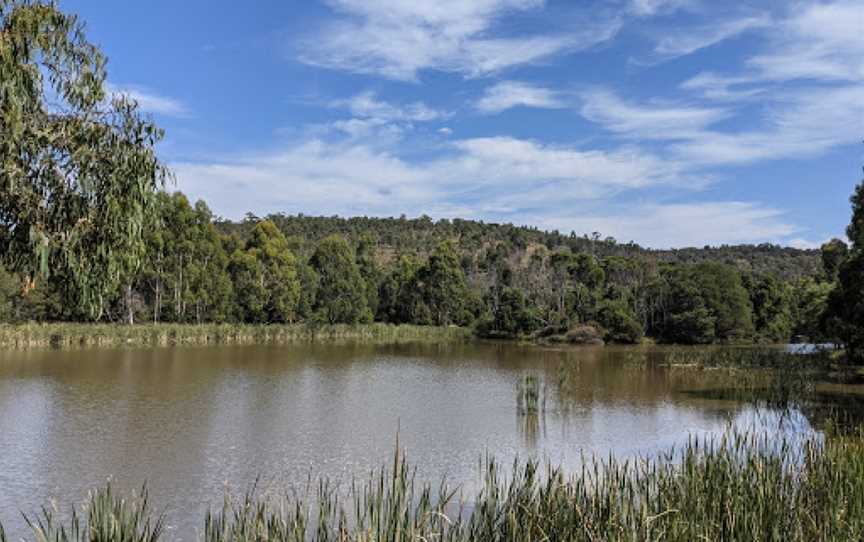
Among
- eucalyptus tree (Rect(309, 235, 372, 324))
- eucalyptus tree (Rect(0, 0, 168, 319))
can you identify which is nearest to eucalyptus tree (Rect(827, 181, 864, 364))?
eucalyptus tree (Rect(0, 0, 168, 319))

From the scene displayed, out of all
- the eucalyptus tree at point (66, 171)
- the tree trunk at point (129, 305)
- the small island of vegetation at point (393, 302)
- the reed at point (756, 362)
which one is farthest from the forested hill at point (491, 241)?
the eucalyptus tree at point (66, 171)

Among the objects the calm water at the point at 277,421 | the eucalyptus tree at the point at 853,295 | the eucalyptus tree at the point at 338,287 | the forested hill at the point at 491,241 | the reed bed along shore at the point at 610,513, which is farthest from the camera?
the forested hill at the point at 491,241

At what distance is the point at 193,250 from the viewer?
4594 centimetres

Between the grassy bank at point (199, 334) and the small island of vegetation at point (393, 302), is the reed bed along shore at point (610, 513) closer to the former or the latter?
the small island of vegetation at point (393, 302)

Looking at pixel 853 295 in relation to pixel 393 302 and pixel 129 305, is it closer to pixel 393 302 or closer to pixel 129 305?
pixel 129 305

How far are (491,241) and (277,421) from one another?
89919mm

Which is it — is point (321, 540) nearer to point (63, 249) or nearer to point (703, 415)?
point (63, 249)

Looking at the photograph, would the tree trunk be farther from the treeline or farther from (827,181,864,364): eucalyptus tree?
(827,181,864,364): eucalyptus tree

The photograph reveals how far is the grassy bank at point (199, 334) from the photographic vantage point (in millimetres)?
36312

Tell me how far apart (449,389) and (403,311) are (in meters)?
38.8

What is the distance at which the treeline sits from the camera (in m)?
45.7

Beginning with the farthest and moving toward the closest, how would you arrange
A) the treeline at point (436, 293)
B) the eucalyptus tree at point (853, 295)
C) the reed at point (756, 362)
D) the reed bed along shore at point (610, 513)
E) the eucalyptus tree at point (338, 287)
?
1. the eucalyptus tree at point (338, 287)
2. the treeline at point (436, 293)
3. the reed at point (756, 362)
4. the eucalyptus tree at point (853, 295)
5. the reed bed along shore at point (610, 513)

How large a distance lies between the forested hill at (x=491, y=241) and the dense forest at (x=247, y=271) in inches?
53.8

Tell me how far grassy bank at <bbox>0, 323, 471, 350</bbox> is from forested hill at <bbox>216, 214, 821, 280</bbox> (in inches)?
1314
